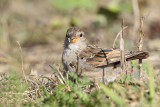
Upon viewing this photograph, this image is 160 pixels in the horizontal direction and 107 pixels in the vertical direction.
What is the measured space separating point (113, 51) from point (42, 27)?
599cm

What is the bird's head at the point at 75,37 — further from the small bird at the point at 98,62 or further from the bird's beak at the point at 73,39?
the small bird at the point at 98,62

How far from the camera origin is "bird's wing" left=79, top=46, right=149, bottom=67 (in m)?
4.59

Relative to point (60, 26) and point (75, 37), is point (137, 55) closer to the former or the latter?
point (75, 37)

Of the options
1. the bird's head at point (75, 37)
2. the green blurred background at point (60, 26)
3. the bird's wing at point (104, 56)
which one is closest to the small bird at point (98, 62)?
the bird's wing at point (104, 56)

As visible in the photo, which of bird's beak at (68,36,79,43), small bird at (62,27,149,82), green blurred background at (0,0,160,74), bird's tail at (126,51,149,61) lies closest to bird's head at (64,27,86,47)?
bird's beak at (68,36,79,43)

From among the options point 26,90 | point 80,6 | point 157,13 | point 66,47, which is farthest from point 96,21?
point 26,90

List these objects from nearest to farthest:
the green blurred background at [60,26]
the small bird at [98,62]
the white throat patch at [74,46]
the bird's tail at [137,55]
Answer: the bird's tail at [137,55] → the small bird at [98,62] → the white throat patch at [74,46] → the green blurred background at [60,26]

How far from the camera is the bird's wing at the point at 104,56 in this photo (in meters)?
4.59

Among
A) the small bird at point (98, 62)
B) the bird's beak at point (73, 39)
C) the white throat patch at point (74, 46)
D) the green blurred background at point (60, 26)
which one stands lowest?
the small bird at point (98, 62)

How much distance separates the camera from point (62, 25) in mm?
9875

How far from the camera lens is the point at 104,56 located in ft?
16.1

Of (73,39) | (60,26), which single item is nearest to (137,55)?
(73,39)

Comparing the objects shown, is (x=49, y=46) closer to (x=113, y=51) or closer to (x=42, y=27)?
(x=42, y=27)

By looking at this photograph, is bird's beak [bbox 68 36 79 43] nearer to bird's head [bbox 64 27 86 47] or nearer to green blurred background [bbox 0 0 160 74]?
bird's head [bbox 64 27 86 47]
